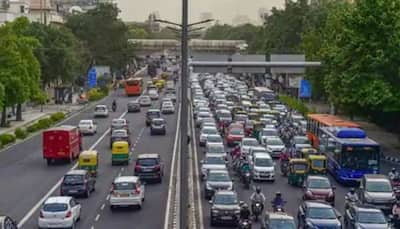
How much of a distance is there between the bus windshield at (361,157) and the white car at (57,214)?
17.0m

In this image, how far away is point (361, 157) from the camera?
A: 46000 millimetres

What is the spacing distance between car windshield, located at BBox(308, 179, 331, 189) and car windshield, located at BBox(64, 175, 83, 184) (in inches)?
399

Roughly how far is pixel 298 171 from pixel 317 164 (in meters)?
1.87

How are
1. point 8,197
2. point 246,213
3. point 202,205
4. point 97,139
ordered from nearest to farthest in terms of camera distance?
point 246,213
point 202,205
point 8,197
point 97,139

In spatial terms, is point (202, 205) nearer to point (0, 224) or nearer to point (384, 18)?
point (0, 224)

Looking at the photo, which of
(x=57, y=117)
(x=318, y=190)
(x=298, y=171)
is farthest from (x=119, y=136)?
(x=57, y=117)

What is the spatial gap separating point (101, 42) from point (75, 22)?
5.38 m

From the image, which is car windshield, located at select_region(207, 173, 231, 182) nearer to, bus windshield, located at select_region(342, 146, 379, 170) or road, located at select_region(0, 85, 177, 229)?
road, located at select_region(0, 85, 177, 229)

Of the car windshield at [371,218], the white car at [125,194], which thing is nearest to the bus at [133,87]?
the white car at [125,194]

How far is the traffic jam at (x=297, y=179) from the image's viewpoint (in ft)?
107

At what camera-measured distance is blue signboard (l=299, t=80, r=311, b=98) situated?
9826 cm

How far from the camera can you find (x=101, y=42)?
153750 mm

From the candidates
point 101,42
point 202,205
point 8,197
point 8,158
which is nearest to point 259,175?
point 202,205

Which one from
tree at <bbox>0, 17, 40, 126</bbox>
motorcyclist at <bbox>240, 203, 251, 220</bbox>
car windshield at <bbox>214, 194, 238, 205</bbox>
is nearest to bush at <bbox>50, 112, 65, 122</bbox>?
tree at <bbox>0, 17, 40, 126</bbox>
